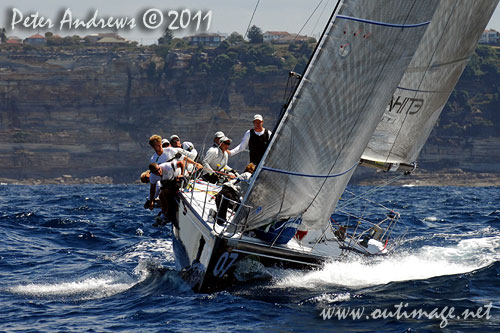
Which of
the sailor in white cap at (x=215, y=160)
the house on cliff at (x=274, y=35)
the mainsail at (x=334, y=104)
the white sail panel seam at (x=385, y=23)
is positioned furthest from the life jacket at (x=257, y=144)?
the house on cliff at (x=274, y=35)

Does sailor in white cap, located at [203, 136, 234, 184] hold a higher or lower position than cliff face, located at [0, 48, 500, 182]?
higher

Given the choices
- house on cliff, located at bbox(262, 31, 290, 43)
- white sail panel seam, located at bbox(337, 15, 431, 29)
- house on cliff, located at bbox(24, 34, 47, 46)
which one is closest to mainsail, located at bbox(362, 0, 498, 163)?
white sail panel seam, located at bbox(337, 15, 431, 29)

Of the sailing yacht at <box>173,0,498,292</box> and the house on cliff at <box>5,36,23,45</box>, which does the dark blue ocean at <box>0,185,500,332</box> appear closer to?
the sailing yacht at <box>173,0,498,292</box>

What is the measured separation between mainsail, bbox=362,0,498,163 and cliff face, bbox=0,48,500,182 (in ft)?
222

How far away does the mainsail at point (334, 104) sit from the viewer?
6848mm

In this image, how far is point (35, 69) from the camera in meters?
82.3

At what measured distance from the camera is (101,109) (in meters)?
82.4

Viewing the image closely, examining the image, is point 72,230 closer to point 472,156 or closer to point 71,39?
point 472,156

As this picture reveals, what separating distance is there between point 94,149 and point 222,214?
7406 centimetres

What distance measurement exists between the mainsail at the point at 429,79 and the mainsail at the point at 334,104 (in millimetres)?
1819

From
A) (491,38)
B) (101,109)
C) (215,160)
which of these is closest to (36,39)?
(101,109)

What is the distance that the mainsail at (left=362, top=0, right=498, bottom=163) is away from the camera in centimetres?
898

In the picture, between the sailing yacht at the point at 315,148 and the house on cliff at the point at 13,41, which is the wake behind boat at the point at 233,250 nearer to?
the sailing yacht at the point at 315,148

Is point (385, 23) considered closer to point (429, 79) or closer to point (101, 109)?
point (429, 79)
